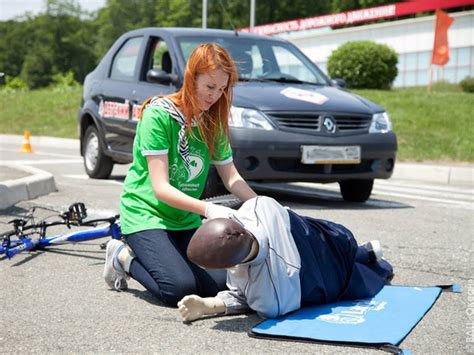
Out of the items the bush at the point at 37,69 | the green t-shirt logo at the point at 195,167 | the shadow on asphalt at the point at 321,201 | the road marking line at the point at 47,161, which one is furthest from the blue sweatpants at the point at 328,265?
the bush at the point at 37,69

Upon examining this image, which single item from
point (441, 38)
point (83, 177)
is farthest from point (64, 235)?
point (441, 38)

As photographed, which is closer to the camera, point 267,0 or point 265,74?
point 265,74

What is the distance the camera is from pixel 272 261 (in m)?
3.84

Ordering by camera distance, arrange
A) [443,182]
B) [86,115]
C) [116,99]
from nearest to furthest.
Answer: [116,99] → [86,115] → [443,182]

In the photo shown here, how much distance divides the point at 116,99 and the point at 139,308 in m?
5.33

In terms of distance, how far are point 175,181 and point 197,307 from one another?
2.69ft

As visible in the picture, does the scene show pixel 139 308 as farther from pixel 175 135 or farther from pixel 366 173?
pixel 366 173

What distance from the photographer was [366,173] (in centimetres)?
810

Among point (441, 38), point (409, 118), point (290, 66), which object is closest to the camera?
point (290, 66)

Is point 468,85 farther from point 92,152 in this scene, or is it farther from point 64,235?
point 64,235

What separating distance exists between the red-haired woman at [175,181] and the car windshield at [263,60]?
156 inches

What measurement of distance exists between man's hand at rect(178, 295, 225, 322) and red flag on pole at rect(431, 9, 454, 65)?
23791 millimetres

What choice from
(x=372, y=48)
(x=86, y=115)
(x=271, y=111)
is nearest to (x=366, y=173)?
(x=271, y=111)

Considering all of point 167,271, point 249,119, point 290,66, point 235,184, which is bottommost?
point 167,271
